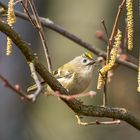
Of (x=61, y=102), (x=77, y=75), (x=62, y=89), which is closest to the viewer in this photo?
(x=62, y=89)

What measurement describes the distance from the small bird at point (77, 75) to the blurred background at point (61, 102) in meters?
1.70

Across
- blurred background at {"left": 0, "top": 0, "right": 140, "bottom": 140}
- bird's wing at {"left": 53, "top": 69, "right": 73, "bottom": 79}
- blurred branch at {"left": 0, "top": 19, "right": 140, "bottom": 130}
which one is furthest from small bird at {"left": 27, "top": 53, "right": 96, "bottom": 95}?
blurred background at {"left": 0, "top": 0, "right": 140, "bottom": 140}

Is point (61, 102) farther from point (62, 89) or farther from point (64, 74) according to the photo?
Result: point (62, 89)

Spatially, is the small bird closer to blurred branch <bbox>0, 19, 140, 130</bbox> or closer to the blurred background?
blurred branch <bbox>0, 19, 140, 130</bbox>

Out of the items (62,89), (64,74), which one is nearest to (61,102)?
(64,74)

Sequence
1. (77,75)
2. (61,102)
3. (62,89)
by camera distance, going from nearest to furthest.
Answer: (62,89) → (77,75) → (61,102)

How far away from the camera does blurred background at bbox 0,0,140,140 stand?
732cm

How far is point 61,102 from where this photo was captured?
297 inches

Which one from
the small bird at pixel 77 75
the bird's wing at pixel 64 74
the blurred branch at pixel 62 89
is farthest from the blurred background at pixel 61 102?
the blurred branch at pixel 62 89

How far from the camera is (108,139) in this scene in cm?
740

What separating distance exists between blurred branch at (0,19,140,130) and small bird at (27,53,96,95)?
1187 mm

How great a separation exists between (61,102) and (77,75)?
259 cm

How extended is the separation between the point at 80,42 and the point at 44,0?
12.4 ft

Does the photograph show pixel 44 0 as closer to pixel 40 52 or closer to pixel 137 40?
pixel 40 52
